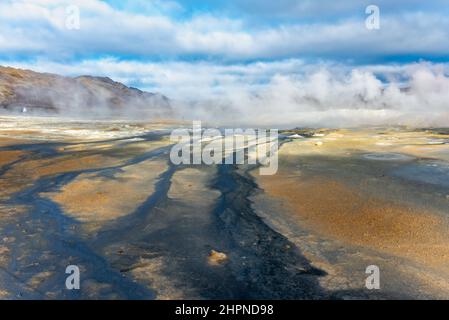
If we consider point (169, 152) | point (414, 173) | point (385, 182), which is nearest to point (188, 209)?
point (385, 182)

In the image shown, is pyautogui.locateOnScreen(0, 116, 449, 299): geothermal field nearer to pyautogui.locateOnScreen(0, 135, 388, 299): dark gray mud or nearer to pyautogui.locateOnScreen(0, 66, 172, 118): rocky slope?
pyautogui.locateOnScreen(0, 135, 388, 299): dark gray mud

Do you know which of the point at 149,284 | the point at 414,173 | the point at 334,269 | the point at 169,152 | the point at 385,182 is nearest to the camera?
the point at 149,284

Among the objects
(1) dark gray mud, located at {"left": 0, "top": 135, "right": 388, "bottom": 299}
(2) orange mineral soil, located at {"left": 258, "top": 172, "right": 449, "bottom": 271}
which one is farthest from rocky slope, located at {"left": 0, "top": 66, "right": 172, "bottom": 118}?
(1) dark gray mud, located at {"left": 0, "top": 135, "right": 388, "bottom": 299}

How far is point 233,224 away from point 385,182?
430cm

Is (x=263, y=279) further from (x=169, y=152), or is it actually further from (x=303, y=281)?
(x=169, y=152)

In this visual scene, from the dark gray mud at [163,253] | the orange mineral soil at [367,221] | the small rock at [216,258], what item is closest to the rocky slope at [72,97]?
the orange mineral soil at [367,221]

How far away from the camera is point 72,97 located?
87.5 meters

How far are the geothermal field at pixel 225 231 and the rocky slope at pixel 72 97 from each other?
181ft

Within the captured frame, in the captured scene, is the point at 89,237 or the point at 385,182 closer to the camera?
the point at 89,237

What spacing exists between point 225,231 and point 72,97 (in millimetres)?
87288

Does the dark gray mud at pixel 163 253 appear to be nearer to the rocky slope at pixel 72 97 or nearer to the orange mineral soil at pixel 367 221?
Answer: the orange mineral soil at pixel 367 221

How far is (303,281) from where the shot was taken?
4699 mm

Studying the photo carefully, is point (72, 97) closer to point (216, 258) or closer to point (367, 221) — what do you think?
point (367, 221)

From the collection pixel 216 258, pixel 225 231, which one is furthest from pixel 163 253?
pixel 225 231
